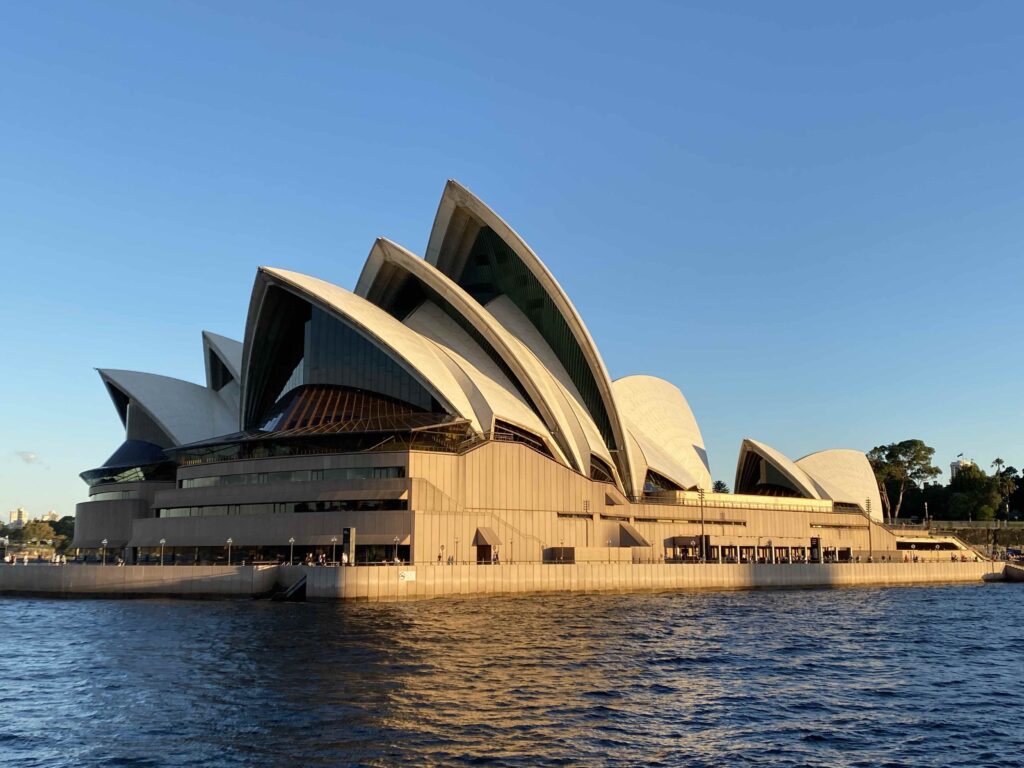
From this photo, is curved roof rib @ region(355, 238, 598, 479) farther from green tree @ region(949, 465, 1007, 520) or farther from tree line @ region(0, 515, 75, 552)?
tree line @ region(0, 515, 75, 552)

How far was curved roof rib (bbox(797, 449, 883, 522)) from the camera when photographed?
9675 centimetres

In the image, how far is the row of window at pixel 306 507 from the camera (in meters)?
60.0

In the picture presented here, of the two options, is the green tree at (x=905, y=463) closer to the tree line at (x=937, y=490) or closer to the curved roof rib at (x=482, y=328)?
the tree line at (x=937, y=490)

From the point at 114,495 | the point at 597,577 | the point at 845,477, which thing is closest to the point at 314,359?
the point at 114,495

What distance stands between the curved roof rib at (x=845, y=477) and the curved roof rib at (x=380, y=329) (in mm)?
48409

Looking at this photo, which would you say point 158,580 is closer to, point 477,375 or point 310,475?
point 310,475

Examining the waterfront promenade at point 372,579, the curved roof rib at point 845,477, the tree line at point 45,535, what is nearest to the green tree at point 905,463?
the curved roof rib at point 845,477

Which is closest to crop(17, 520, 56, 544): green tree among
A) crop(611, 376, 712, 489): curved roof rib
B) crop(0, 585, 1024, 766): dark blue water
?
crop(611, 376, 712, 489): curved roof rib

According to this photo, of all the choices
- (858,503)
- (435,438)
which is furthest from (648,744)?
(858,503)

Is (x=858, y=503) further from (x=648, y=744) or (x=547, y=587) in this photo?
(x=648, y=744)

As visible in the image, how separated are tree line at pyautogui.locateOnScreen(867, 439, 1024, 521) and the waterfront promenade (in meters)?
66.2

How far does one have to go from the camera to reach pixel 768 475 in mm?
95438

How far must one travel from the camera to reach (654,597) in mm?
58250

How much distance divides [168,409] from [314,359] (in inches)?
699
